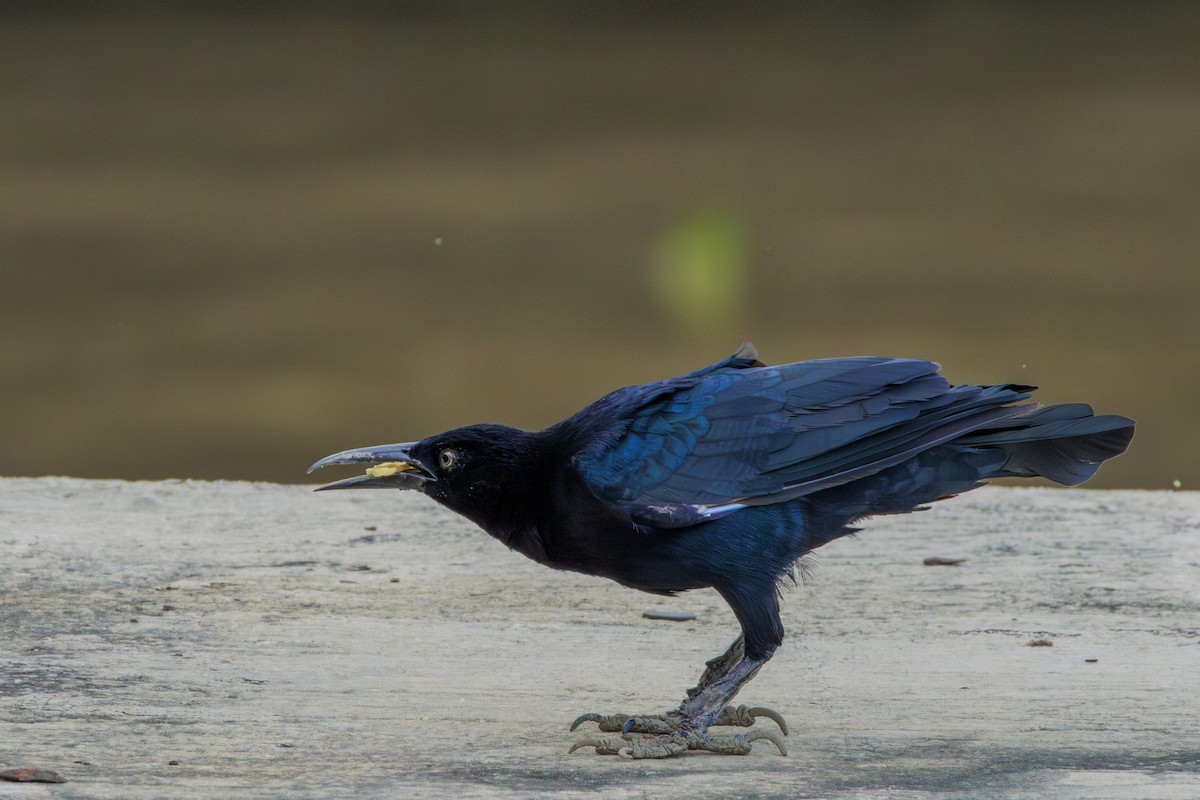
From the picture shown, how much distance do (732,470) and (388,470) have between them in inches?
30.3

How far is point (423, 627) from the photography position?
13.0ft

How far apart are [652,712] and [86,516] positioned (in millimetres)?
2181

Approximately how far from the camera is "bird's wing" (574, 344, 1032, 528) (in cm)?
321

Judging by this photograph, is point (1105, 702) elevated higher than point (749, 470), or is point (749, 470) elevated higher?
point (749, 470)

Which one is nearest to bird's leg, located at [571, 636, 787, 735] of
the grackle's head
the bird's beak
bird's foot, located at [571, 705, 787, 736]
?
bird's foot, located at [571, 705, 787, 736]

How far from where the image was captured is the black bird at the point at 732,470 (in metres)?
3.21

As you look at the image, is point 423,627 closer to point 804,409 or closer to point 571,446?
point 571,446

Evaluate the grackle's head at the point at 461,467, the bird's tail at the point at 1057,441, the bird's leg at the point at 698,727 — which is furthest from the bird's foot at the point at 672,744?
the bird's tail at the point at 1057,441

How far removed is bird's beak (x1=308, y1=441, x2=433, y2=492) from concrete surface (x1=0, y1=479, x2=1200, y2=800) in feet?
1.57

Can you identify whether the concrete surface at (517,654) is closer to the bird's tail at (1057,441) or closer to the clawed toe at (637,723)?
the clawed toe at (637,723)

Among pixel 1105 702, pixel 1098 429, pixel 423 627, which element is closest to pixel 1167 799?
pixel 1105 702

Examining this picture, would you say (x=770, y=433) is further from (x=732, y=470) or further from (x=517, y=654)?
(x=517, y=654)

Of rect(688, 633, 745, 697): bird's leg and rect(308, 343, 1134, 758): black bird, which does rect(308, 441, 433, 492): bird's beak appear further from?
rect(688, 633, 745, 697): bird's leg

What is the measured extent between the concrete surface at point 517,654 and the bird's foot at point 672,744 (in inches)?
Result: 1.6
